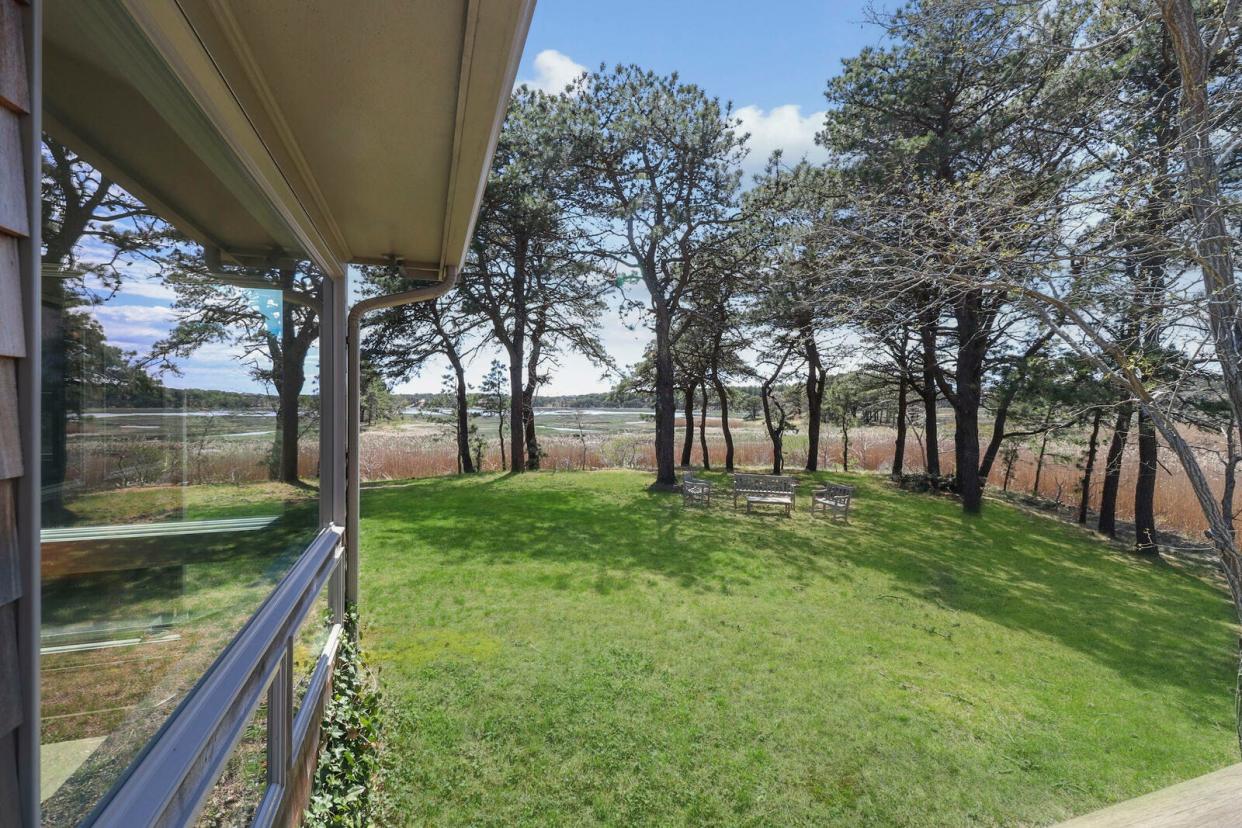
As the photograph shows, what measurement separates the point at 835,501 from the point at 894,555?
187 centimetres

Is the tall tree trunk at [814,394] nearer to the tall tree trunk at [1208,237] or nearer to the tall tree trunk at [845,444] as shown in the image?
the tall tree trunk at [845,444]

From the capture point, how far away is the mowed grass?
2720mm

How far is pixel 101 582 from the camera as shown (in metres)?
0.82

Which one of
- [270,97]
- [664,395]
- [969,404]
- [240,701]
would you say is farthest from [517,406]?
[240,701]

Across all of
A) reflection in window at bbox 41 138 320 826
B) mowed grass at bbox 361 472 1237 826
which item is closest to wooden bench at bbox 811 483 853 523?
mowed grass at bbox 361 472 1237 826

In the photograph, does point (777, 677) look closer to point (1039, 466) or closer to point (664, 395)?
point (664, 395)

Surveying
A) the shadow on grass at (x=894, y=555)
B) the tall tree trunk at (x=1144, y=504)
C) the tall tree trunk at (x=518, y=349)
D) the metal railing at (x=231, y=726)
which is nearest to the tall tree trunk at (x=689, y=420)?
the tall tree trunk at (x=518, y=349)

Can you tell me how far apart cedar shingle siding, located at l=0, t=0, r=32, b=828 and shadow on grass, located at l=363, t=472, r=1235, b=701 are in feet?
17.0

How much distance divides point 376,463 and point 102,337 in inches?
508

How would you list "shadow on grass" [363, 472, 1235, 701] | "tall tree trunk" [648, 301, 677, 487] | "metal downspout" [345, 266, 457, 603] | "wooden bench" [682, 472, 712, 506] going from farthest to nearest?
"tall tree trunk" [648, 301, 677, 487] < "wooden bench" [682, 472, 712, 506] < "shadow on grass" [363, 472, 1235, 701] < "metal downspout" [345, 266, 457, 603]

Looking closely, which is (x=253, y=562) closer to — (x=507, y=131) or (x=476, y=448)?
(x=507, y=131)

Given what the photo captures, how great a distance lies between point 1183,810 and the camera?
2.22ft

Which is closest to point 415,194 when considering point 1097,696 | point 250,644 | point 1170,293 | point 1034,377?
point 250,644

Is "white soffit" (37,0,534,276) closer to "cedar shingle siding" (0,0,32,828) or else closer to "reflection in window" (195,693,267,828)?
"cedar shingle siding" (0,0,32,828)
